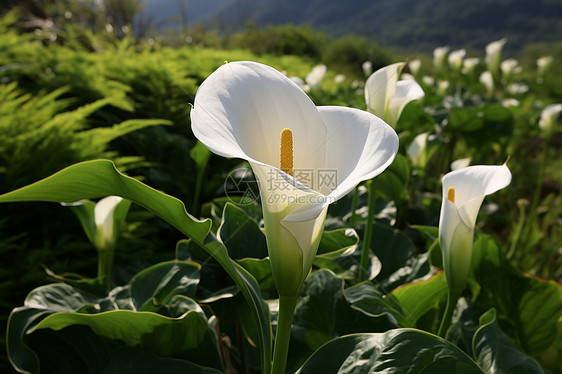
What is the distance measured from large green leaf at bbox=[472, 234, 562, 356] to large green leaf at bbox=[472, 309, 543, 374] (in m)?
0.19

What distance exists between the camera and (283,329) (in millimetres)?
408

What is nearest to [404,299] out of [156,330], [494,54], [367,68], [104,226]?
[156,330]

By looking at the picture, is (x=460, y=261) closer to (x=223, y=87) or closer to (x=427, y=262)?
(x=427, y=262)

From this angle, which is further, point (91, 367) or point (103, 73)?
point (103, 73)

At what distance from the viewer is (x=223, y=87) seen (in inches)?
13.9

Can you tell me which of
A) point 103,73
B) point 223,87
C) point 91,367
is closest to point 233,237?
point 91,367

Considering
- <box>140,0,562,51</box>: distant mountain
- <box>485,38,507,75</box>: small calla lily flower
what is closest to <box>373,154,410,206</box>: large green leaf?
<box>485,38,507,75</box>: small calla lily flower

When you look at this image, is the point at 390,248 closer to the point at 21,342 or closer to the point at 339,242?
the point at 339,242

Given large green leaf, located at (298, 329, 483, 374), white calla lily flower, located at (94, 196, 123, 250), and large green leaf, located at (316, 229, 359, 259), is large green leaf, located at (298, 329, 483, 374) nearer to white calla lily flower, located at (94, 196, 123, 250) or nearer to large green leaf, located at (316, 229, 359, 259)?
large green leaf, located at (316, 229, 359, 259)

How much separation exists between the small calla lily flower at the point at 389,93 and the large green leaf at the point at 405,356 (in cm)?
33

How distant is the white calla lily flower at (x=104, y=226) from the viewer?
689 millimetres

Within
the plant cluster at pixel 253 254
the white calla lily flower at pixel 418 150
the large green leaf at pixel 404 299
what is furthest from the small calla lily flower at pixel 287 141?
the white calla lily flower at pixel 418 150

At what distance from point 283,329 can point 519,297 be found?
0.50 metres

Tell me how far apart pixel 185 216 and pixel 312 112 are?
15cm
